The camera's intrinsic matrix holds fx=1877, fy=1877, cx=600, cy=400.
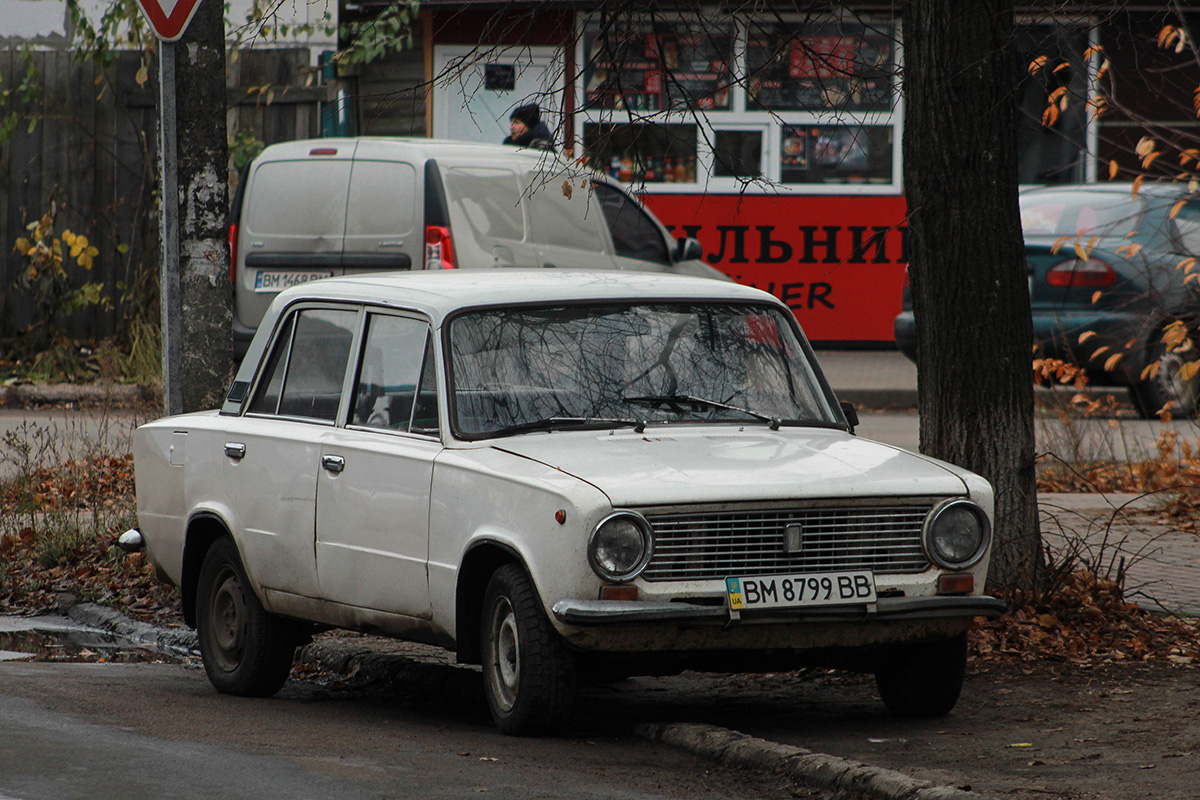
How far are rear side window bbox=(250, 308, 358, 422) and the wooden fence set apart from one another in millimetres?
11397

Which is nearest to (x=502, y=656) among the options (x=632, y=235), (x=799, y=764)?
(x=799, y=764)

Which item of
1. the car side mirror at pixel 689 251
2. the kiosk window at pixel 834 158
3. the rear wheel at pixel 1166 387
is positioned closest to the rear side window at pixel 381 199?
the car side mirror at pixel 689 251

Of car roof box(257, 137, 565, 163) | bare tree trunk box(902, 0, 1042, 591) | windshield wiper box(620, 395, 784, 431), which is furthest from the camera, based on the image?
car roof box(257, 137, 565, 163)

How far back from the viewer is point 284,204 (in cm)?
1377

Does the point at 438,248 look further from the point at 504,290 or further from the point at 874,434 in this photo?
the point at 504,290

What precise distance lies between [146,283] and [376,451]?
11.9 metres

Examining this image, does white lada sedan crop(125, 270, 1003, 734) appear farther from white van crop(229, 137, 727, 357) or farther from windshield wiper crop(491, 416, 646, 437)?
white van crop(229, 137, 727, 357)

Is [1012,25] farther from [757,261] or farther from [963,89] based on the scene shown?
[757,261]

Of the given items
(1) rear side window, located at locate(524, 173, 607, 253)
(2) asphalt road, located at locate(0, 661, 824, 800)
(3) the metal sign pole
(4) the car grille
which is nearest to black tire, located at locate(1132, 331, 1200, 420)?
(1) rear side window, located at locate(524, 173, 607, 253)

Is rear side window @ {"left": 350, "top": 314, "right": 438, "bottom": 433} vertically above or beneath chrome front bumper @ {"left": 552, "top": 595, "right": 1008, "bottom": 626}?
above

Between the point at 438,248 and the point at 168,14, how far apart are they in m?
4.80

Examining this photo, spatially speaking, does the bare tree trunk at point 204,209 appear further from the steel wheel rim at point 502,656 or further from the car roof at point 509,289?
the steel wheel rim at point 502,656

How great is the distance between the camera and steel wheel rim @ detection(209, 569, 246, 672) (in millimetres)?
7289

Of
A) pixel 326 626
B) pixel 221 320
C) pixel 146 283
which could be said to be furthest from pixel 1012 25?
pixel 146 283
